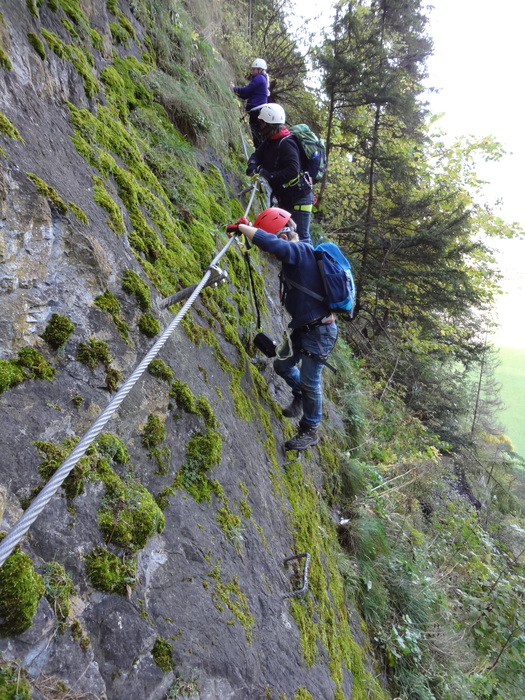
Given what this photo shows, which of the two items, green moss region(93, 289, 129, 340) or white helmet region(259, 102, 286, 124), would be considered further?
white helmet region(259, 102, 286, 124)

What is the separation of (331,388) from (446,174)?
7136 mm

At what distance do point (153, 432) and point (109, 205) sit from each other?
1.57 meters

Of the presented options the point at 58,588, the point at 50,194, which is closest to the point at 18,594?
the point at 58,588

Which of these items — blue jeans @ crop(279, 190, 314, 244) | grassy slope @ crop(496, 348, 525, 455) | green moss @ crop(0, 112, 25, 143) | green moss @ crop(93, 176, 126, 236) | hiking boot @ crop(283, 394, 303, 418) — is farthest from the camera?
grassy slope @ crop(496, 348, 525, 455)

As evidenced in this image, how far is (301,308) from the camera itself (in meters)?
3.92

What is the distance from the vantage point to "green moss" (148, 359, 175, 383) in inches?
103

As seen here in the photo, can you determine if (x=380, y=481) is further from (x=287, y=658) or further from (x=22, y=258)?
(x=22, y=258)

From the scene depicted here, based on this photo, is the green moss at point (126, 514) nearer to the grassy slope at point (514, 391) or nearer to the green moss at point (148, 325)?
the green moss at point (148, 325)

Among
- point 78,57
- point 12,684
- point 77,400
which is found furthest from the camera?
point 78,57

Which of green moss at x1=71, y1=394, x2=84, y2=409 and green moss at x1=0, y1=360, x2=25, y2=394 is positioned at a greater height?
green moss at x1=0, y1=360, x2=25, y2=394

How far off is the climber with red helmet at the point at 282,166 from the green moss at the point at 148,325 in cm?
368

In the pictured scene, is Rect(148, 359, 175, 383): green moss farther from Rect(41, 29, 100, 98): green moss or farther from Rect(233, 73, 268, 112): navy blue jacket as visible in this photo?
Rect(233, 73, 268, 112): navy blue jacket

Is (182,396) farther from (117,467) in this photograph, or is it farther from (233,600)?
(233,600)

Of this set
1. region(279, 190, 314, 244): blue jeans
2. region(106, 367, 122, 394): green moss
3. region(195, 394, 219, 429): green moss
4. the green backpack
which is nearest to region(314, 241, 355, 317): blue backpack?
region(195, 394, 219, 429): green moss
